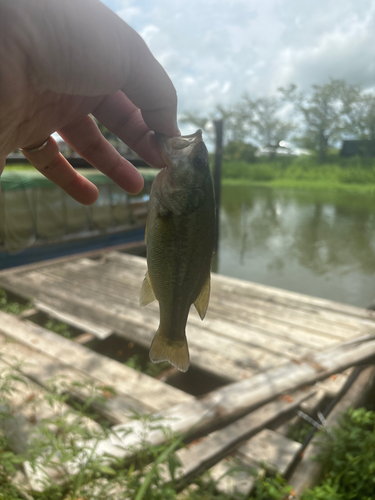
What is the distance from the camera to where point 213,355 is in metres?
4.04

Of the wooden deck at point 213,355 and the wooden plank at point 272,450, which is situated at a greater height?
the wooden deck at point 213,355

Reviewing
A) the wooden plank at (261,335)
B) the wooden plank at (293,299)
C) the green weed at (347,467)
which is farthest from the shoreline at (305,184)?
the green weed at (347,467)

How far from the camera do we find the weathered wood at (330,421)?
2570 mm

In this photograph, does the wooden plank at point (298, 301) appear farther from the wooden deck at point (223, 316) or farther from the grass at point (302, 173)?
the grass at point (302, 173)

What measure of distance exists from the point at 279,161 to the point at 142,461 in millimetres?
36000

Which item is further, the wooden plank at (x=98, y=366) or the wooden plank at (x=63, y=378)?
the wooden plank at (x=98, y=366)

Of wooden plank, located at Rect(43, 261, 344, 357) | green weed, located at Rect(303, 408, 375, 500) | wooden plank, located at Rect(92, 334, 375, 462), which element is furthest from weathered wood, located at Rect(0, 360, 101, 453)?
wooden plank, located at Rect(43, 261, 344, 357)

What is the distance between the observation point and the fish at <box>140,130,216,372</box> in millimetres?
1135

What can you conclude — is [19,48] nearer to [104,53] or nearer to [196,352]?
[104,53]

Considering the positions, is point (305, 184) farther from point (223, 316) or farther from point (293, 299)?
point (223, 316)

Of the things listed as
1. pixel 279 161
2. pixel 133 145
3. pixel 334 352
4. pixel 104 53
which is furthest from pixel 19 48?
pixel 279 161

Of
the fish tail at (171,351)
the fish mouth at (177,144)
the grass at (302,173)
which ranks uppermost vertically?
the grass at (302,173)

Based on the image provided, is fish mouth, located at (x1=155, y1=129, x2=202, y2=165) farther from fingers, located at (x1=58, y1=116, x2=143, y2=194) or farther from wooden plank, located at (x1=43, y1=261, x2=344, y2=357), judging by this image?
wooden plank, located at (x1=43, y1=261, x2=344, y2=357)

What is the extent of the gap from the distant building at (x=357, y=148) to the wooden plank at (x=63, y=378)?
3039 centimetres
